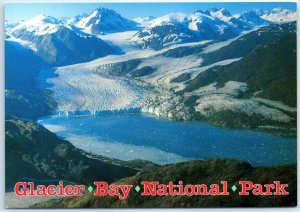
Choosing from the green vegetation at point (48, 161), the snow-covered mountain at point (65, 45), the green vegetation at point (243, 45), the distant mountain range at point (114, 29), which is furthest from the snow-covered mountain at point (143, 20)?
the green vegetation at point (48, 161)

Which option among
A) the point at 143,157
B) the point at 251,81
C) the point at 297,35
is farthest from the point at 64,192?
the point at 297,35

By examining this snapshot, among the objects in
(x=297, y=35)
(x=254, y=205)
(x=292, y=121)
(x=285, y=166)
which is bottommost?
(x=254, y=205)

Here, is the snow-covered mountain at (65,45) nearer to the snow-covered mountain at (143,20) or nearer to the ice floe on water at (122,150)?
the snow-covered mountain at (143,20)

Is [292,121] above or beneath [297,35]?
beneath

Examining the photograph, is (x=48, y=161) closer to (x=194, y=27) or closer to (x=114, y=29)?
(x=114, y=29)

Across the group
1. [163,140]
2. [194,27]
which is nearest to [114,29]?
[194,27]

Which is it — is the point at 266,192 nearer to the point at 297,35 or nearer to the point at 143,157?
the point at 143,157
